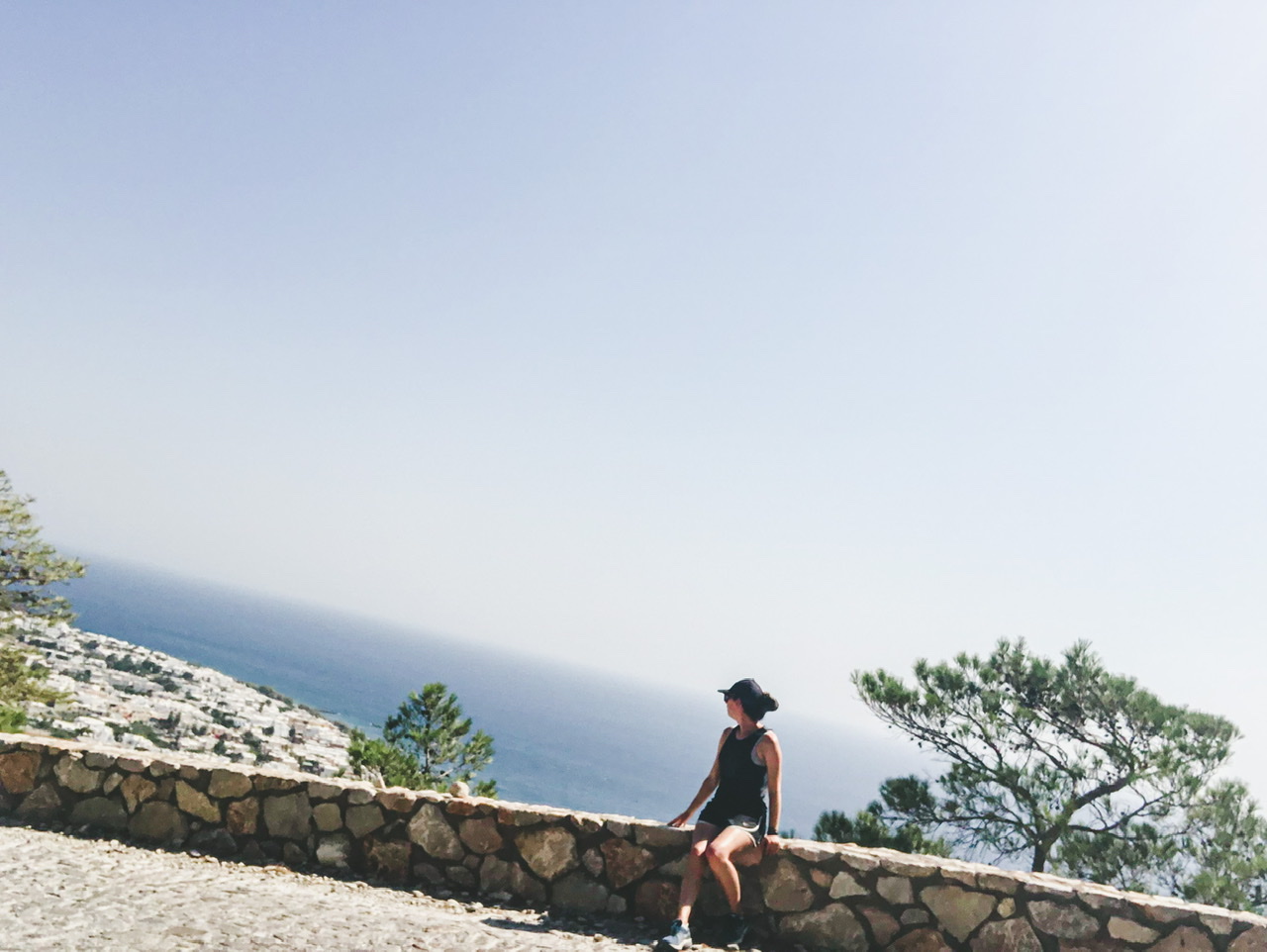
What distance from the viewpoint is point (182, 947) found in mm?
3436

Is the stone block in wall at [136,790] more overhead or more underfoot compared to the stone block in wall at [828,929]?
more underfoot

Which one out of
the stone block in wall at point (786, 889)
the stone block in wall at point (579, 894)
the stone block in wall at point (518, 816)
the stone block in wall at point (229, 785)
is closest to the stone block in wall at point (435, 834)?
the stone block in wall at point (518, 816)

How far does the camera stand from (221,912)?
13.1 ft

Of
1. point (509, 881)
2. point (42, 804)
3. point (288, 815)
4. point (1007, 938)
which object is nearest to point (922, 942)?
point (1007, 938)

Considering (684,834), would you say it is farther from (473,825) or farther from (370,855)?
(370,855)

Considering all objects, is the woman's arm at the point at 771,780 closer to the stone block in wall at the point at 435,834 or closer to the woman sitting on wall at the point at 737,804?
the woman sitting on wall at the point at 737,804

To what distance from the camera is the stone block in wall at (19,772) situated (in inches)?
226

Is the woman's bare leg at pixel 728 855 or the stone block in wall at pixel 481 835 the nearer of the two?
the woman's bare leg at pixel 728 855

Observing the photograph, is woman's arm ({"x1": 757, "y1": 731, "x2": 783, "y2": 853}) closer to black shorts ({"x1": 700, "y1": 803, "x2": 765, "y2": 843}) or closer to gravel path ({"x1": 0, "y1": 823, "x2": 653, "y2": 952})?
black shorts ({"x1": 700, "y1": 803, "x2": 765, "y2": 843})

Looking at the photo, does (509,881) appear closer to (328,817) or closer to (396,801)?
(396,801)

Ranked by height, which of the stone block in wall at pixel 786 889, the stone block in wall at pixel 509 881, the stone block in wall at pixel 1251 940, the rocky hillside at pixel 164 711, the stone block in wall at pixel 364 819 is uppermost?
the stone block in wall at pixel 1251 940

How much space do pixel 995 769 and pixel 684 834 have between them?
8279mm

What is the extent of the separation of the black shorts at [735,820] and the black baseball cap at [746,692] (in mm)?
→ 605

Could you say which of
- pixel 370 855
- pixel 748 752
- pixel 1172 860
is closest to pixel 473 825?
pixel 370 855
